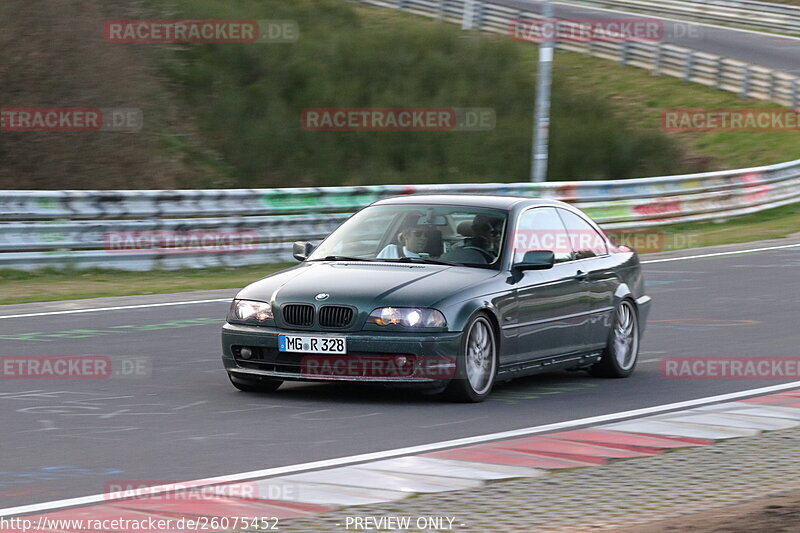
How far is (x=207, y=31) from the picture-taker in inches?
1284

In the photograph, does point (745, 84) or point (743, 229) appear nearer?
point (743, 229)

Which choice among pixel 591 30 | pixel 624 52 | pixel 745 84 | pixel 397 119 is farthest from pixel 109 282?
pixel 591 30

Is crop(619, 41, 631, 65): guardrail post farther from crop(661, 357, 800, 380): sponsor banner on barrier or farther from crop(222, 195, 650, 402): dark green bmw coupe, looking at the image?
crop(222, 195, 650, 402): dark green bmw coupe

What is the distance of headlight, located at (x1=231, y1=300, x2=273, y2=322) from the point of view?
9.77 meters

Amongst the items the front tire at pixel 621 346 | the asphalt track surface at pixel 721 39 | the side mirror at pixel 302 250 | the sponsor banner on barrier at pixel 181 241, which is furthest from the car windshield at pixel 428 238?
the asphalt track surface at pixel 721 39

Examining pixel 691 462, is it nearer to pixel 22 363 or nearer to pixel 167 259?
pixel 22 363

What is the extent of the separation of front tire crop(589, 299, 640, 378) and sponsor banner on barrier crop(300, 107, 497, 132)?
1920 centimetres

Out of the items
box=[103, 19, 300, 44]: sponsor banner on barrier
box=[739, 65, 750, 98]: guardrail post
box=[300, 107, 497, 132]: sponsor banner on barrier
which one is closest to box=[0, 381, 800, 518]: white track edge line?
box=[103, 19, 300, 44]: sponsor banner on barrier

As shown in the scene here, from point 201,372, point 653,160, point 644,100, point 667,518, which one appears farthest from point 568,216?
point 644,100

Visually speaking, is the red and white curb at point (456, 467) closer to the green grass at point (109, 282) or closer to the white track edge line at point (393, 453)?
the white track edge line at point (393, 453)

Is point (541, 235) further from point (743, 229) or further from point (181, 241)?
point (743, 229)

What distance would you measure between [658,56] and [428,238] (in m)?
37.0

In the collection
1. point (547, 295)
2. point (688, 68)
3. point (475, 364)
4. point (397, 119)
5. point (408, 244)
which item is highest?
point (688, 68)

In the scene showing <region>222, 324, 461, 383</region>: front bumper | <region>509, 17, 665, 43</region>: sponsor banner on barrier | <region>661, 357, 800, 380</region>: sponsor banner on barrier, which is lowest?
<region>661, 357, 800, 380</region>: sponsor banner on barrier
